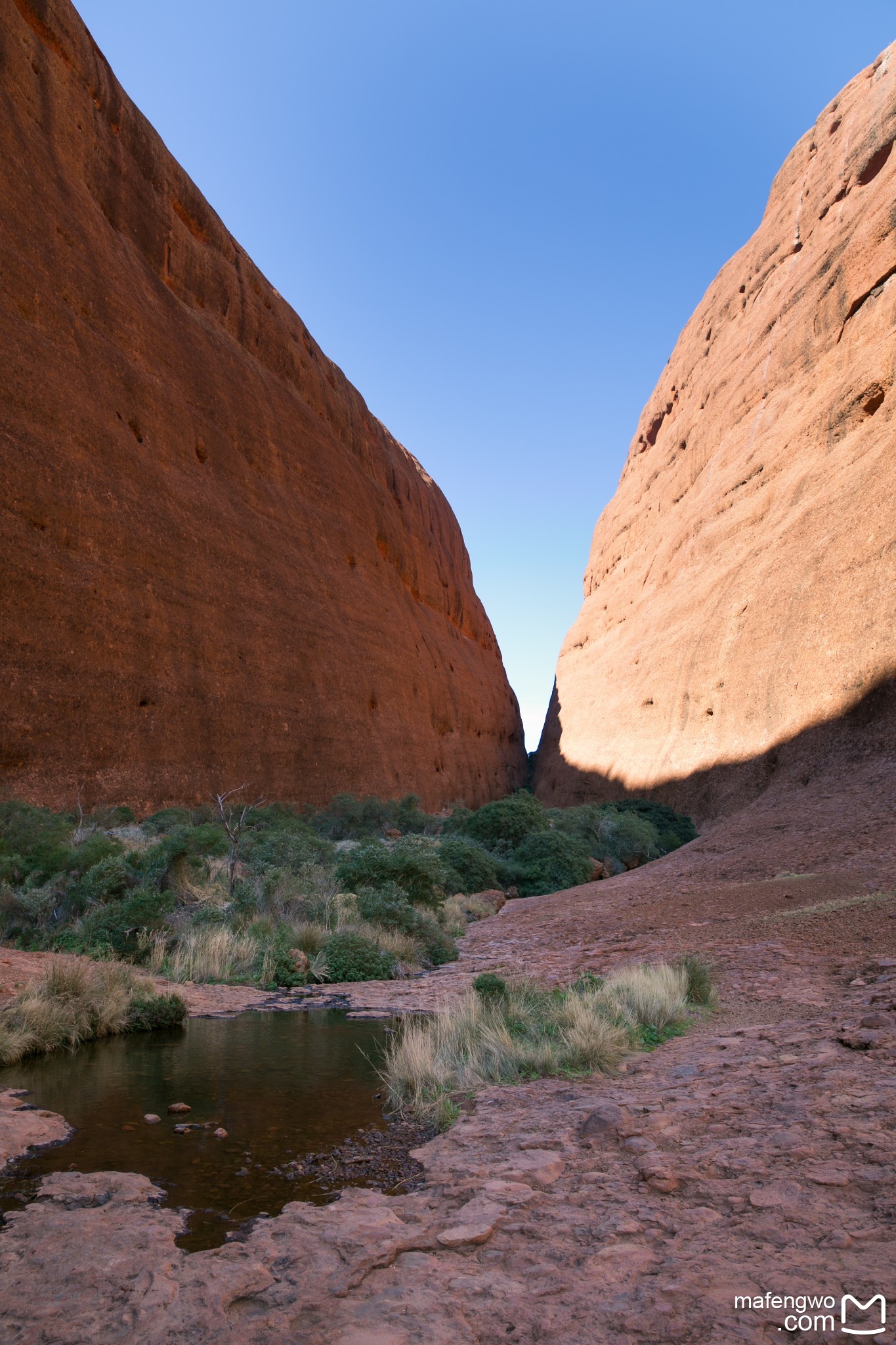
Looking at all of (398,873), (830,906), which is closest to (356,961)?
(398,873)

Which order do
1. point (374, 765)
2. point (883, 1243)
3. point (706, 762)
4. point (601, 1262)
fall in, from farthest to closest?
point (374, 765), point (706, 762), point (601, 1262), point (883, 1243)

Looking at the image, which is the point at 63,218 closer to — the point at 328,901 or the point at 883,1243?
the point at 328,901

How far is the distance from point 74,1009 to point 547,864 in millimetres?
11349

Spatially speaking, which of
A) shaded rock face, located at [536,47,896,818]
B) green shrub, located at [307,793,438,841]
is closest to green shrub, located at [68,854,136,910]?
green shrub, located at [307,793,438,841]

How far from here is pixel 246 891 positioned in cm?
938

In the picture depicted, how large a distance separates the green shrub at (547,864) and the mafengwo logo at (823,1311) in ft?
41.9

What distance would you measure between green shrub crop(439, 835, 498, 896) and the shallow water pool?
7.99 metres

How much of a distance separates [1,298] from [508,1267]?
1774 centimetres

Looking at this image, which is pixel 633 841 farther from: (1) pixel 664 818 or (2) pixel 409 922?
(2) pixel 409 922

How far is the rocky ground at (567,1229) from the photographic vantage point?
1.90m

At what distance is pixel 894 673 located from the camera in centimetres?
1395

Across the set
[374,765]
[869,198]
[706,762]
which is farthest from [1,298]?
[869,198]

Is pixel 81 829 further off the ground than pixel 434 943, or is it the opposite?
pixel 81 829

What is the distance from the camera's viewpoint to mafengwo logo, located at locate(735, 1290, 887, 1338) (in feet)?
5.48
